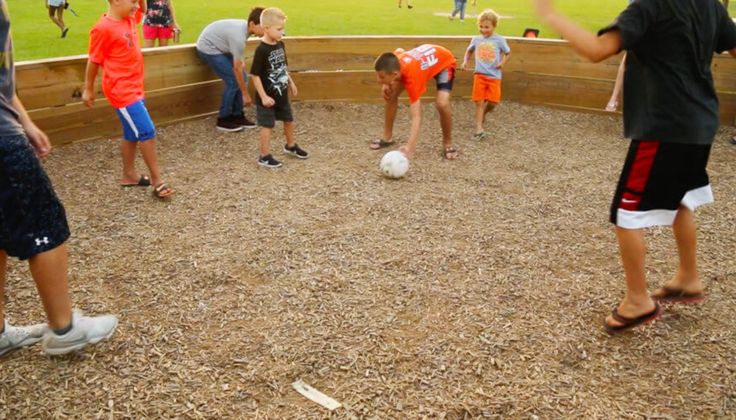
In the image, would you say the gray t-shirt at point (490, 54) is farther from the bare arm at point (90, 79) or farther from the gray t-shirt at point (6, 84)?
the gray t-shirt at point (6, 84)

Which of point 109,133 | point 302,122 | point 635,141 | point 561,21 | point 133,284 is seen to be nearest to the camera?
point 561,21

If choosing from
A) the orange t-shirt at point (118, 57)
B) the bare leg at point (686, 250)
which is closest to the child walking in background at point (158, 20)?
the orange t-shirt at point (118, 57)

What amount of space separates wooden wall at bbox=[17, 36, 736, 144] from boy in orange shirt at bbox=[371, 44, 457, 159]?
1937mm

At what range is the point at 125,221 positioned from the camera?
14.9 feet

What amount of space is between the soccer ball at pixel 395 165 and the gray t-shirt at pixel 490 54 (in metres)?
2.21

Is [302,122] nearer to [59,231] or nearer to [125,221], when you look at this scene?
[125,221]

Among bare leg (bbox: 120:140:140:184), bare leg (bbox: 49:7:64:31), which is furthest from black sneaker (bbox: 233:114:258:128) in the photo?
bare leg (bbox: 49:7:64:31)

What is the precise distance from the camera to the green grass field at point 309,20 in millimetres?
10938

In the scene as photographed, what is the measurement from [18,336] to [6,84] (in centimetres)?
119

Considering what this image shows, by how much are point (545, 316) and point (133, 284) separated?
2.39 metres

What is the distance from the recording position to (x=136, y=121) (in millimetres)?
4828

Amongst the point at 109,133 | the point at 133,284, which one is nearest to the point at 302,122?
the point at 109,133

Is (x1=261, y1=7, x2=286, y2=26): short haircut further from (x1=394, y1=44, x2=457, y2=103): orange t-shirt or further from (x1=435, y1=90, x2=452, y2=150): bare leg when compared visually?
(x1=435, y1=90, x2=452, y2=150): bare leg

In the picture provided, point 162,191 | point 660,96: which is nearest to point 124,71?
point 162,191
